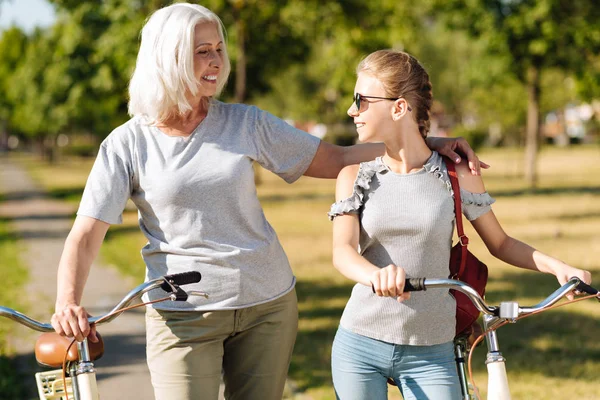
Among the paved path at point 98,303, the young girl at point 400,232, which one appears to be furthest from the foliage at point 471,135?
the young girl at point 400,232

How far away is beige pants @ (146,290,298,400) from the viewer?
3133 millimetres

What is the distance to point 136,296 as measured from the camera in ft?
9.39

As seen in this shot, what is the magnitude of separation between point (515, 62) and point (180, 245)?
24142 mm

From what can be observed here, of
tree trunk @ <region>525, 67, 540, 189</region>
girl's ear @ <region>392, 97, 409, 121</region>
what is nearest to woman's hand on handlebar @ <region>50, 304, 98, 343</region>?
girl's ear @ <region>392, 97, 409, 121</region>

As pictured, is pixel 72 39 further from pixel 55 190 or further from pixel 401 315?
pixel 401 315

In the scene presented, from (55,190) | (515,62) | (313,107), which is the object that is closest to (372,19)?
(515,62)

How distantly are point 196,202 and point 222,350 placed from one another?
550 mm

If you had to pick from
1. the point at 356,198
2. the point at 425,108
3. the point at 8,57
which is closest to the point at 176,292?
the point at 356,198

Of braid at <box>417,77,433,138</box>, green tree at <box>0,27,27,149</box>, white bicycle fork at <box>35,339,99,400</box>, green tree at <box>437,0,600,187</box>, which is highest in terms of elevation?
green tree at <box>0,27,27,149</box>

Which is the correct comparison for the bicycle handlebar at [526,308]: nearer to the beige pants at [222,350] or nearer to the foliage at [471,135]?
the beige pants at [222,350]

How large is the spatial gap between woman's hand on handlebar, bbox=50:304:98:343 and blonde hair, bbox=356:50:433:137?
120cm

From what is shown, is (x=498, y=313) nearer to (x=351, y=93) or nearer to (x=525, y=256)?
(x=525, y=256)

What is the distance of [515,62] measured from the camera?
26.0 metres

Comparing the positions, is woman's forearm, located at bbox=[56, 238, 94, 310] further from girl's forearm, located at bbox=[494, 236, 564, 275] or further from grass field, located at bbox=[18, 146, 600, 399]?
grass field, located at bbox=[18, 146, 600, 399]
